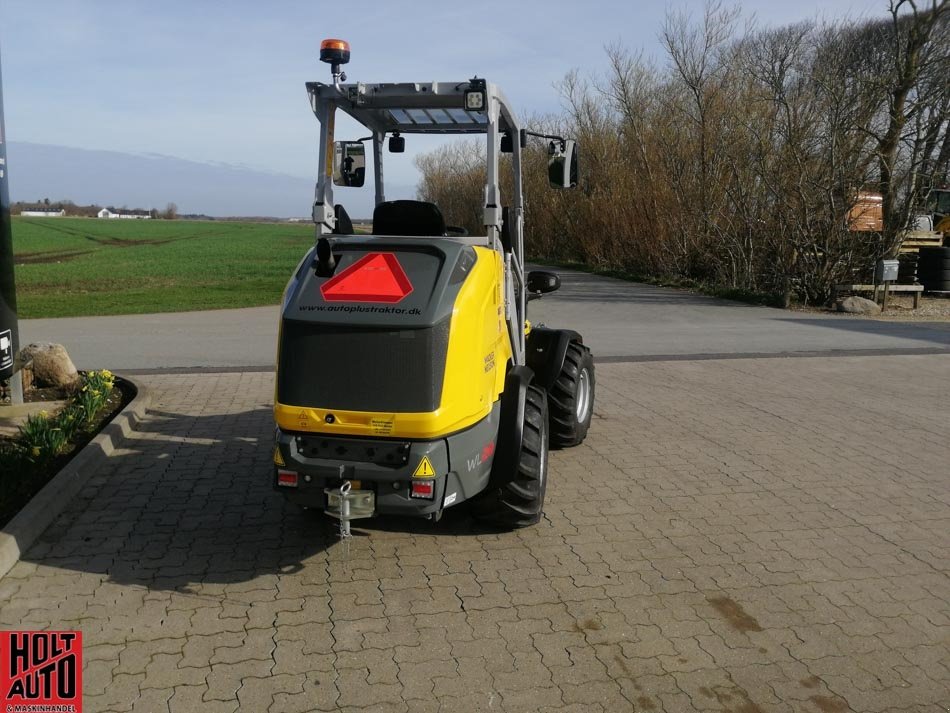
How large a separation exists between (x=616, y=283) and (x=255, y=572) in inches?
822

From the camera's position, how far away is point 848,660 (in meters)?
3.56

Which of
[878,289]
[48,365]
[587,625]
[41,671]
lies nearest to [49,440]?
[48,365]

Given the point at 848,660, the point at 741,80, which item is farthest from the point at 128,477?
the point at 741,80

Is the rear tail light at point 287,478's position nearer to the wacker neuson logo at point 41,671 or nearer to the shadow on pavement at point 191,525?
the shadow on pavement at point 191,525

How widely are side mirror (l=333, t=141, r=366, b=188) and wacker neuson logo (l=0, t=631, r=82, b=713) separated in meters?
3.06

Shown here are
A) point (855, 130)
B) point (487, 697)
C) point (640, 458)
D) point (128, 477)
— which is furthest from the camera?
point (855, 130)

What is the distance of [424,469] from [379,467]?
8.9 inches

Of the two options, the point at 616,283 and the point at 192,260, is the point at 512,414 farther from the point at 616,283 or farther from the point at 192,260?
the point at 192,260

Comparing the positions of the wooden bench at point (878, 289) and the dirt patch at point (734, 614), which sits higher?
the wooden bench at point (878, 289)

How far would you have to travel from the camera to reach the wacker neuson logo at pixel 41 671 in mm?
3304

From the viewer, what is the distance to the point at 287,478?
13.5ft

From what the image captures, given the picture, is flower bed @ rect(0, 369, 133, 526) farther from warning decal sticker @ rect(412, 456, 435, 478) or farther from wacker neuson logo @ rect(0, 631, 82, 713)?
warning decal sticker @ rect(412, 456, 435, 478)

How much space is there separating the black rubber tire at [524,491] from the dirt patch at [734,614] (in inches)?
45.3

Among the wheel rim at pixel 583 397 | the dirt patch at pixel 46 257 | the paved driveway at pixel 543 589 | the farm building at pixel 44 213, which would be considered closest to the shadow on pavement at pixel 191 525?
the paved driveway at pixel 543 589
